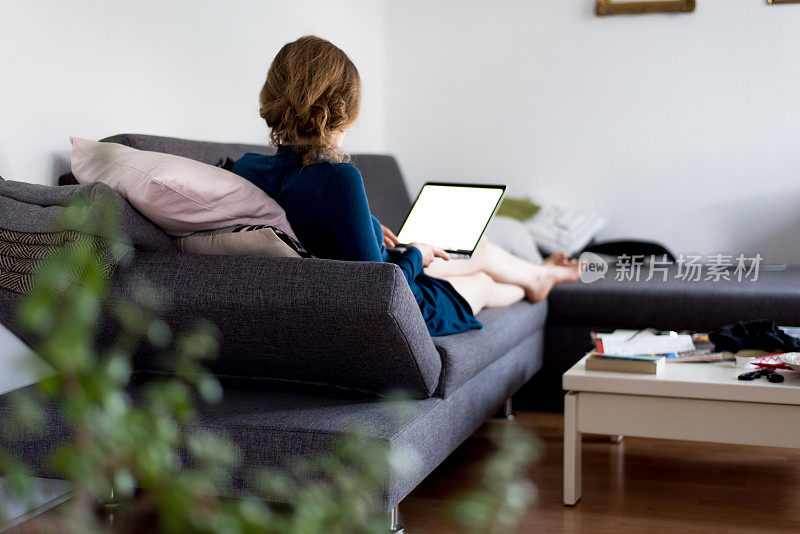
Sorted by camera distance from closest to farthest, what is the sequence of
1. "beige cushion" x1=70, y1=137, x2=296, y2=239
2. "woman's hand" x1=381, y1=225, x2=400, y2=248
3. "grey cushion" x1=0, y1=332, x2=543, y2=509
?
"grey cushion" x1=0, y1=332, x2=543, y2=509
"beige cushion" x1=70, y1=137, x2=296, y2=239
"woman's hand" x1=381, y1=225, x2=400, y2=248

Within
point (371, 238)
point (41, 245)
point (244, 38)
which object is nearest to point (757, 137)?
point (244, 38)

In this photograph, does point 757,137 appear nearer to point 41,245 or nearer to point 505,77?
point 505,77

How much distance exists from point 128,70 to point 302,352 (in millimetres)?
1279

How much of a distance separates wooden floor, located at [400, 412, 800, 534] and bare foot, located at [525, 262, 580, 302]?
0.53m

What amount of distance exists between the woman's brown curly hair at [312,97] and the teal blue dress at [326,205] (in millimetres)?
48

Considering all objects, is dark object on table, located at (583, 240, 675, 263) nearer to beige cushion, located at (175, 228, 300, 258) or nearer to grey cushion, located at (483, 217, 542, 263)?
grey cushion, located at (483, 217, 542, 263)

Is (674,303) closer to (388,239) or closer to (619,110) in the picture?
(388,239)

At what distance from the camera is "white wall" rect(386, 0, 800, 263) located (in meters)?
4.08

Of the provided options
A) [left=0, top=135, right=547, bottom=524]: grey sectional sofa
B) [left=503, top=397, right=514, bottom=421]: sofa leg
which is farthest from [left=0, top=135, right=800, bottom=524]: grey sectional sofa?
[left=503, top=397, right=514, bottom=421]: sofa leg

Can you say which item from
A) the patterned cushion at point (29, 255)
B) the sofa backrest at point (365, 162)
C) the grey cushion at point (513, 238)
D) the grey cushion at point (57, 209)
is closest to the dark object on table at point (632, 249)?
the grey cushion at point (513, 238)

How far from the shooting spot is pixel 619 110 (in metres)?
4.29

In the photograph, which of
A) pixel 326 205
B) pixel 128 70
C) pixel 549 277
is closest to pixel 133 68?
pixel 128 70

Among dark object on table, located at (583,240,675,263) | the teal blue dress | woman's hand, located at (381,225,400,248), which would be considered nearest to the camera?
the teal blue dress

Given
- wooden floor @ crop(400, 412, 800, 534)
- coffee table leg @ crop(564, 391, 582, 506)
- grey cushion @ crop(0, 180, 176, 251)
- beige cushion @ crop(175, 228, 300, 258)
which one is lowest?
wooden floor @ crop(400, 412, 800, 534)
